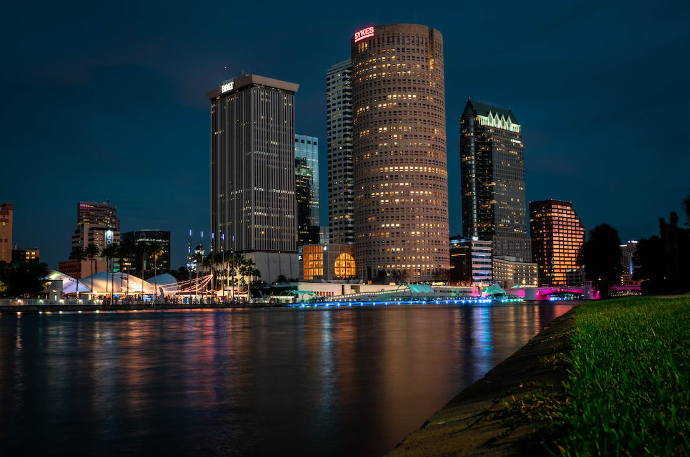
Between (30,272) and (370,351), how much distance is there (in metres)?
186

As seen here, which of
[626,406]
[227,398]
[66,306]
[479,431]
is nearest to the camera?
[626,406]

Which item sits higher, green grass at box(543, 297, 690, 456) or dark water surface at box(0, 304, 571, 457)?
green grass at box(543, 297, 690, 456)

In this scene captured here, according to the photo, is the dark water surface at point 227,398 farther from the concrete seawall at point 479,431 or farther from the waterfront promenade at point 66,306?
the waterfront promenade at point 66,306

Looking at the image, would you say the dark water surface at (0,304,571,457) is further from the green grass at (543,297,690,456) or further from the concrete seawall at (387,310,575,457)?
the green grass at (543,297,690,456)

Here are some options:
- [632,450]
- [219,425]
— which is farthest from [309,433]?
[632,450]

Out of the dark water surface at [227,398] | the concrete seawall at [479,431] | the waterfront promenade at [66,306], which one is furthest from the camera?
the waterfront promenade at [66,306]

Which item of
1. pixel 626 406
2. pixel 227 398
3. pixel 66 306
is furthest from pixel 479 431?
pixel 66 306

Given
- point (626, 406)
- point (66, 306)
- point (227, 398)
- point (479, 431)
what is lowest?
point (66, 306)

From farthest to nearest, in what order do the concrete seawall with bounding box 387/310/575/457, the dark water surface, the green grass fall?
1. the dark water surface
2. the concrete seawall with bounding box 387/310/575/457
3. the green grass

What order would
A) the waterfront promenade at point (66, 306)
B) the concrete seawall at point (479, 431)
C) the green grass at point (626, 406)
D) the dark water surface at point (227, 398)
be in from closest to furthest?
the green grass at point (626, 406) → the concrete seawall at point (479, 431) → the dark water surface at point (227, 398) → the waterfront promenade at point (66, 306)

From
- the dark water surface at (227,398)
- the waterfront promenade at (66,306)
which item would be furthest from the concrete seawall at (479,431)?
the waterfront promenade at (66,306)

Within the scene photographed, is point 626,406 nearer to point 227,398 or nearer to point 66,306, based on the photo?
point 227,398

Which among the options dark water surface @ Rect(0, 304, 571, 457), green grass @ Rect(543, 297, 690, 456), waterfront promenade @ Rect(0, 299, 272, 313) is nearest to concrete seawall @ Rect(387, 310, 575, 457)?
green grass @ Rect(543, 297, 690, 456)

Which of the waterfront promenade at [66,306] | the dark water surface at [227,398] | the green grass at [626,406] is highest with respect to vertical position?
the green grass at [626,406]
